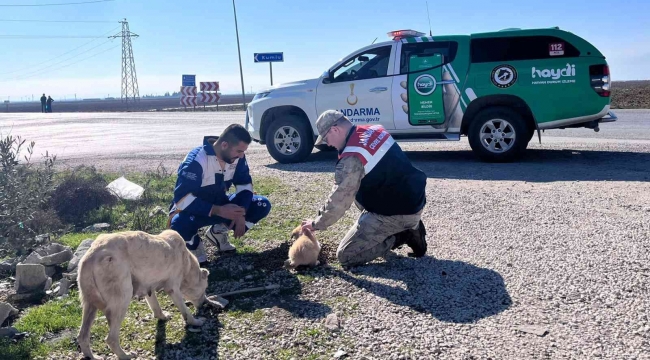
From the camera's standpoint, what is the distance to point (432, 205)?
24.6 feet

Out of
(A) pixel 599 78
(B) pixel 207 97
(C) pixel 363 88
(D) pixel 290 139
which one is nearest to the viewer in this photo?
(A) pixel 599 78

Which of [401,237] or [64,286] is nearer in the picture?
[64,286]

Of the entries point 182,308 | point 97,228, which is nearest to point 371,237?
point 182,308

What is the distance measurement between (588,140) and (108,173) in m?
10.6

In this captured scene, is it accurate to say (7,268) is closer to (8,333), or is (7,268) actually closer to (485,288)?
(8,333)

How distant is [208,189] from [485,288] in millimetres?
2658

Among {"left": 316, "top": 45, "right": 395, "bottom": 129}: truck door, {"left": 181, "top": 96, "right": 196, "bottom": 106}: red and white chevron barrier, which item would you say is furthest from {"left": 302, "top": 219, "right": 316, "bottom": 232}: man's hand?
{"left": 181, "top": 96, "right": 196, "bottom": 106}: red and white chevron barrier

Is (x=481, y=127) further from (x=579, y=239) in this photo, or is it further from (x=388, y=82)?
(x=579, y=239)

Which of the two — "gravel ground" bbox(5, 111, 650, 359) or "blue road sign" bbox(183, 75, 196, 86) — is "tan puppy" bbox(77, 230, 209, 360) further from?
"blue road sign" bbox(183, 75, 196, 86)

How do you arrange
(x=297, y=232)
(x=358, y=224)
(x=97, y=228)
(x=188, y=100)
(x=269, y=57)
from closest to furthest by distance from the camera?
(x=358, y=224) < (x=297, y=232) < (x=97, y=228) < (x=269, y=57) < (x=188, y=100)

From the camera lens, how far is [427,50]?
10320 mm

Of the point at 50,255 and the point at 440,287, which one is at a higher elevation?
the point at 50,255

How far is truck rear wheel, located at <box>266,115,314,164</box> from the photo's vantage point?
1109 centimetres

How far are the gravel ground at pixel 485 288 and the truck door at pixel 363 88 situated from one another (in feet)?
9.27
